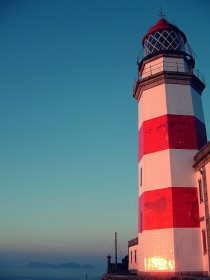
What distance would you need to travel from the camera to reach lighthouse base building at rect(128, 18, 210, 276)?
63.4 ft

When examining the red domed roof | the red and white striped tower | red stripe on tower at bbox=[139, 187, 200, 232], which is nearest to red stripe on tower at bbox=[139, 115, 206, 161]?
the red and white striped tower

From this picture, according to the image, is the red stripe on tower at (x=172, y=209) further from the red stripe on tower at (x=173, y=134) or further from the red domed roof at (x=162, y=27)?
the red domed roof at (x=162, y=27)

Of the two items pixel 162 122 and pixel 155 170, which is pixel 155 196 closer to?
pixel 155 170

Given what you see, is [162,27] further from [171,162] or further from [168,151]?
[171,162]

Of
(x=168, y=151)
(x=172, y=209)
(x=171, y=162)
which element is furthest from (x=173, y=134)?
(x=172, y=209)

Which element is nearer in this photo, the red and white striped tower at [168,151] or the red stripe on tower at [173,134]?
the red and white striped tower at [168,151]

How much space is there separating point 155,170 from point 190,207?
11.4 feet

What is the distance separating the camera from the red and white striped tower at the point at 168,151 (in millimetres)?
19641

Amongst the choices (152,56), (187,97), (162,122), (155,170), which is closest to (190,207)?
(155,170)

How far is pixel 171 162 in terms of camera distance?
2122 cm

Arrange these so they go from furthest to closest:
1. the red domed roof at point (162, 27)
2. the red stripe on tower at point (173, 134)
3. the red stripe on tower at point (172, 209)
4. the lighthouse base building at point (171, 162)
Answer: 1. the red domed roof at point (162, 27)
2. the red stripe on tower at point (173, 134)
3. the red stripe on tower at point (172, 209)
4. the lighthouse base building at point (171, 162)

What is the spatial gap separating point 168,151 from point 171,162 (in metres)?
0.85

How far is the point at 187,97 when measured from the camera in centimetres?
2303

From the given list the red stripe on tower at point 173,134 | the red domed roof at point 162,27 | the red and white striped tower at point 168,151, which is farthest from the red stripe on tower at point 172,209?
the red domed roof at point 162,27
